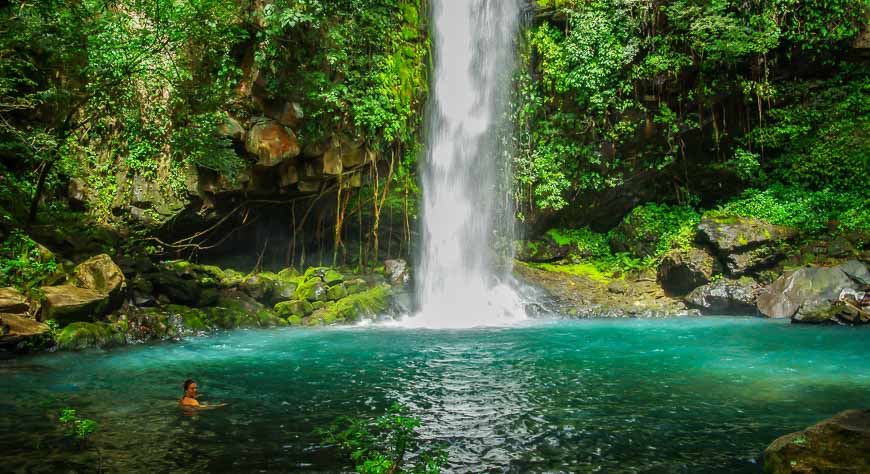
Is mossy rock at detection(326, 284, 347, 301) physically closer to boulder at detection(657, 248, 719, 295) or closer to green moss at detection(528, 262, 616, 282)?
green moss at detection(528, 262, 616, 282)

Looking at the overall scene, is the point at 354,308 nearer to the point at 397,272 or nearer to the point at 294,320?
the point at 294,320

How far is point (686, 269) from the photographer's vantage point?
52.5 feet

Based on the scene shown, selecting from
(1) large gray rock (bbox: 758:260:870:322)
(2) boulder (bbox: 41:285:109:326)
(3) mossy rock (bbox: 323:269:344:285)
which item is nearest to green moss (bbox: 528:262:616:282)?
(1) large gray rock (bbox: 758:260:870:322)

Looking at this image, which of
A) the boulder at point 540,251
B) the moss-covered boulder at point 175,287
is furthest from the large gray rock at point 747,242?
the moss-covered boulder at point 175,287

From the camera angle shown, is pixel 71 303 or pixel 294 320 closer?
pixel 71 303

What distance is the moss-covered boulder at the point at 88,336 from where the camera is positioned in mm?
10062

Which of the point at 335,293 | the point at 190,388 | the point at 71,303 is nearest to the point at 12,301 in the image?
the point at 71,303

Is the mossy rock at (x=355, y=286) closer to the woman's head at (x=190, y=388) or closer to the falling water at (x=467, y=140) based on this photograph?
the falling water at (x=467, y=140)

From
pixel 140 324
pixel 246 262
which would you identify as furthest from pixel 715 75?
pixel 140 324

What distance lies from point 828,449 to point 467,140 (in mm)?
15093

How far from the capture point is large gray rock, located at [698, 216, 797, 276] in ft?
50.9

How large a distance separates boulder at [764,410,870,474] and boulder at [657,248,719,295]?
12.1 m

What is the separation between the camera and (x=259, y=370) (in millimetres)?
8664

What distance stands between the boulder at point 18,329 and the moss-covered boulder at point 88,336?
36 cm
